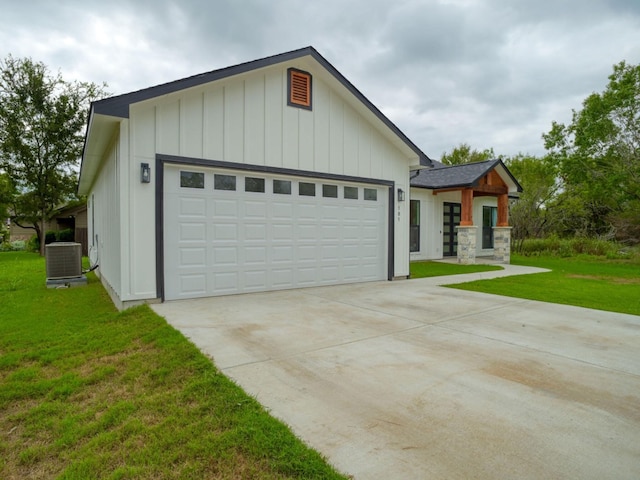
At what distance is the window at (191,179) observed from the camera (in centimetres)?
639

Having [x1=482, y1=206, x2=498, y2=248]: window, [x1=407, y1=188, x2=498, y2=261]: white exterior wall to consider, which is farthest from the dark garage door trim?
[x1=482, y1=206, x2=498, y2=248]: window

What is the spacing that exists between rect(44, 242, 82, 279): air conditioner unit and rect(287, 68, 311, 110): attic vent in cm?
595

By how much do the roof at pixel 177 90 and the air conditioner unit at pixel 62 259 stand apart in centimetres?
208

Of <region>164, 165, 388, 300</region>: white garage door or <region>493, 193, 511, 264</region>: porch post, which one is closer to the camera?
<region>164, 165, 388, 300</region>: white garage door

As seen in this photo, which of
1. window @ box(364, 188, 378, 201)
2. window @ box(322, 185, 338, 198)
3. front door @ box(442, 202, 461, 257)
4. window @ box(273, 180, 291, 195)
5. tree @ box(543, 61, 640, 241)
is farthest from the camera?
tree @ box(543, 61, 640, 241)

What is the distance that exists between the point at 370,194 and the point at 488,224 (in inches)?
415

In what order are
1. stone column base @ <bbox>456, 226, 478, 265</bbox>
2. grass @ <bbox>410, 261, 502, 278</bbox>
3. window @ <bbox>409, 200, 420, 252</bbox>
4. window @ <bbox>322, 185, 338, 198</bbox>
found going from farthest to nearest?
1. window @ <bbox>409, 200, 420, 252</bbox>
2. stone column base @ <bbox>456, 226, 478, 265</bbox>
3. grass @ <bbox>410, 261, 502, 278</bbox>
4. window @ <bbox>322, 185, 338, 198</bbox>

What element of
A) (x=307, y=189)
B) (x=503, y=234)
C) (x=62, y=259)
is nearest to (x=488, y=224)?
(x=503, y=234)

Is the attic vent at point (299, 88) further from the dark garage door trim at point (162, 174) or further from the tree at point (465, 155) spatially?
the tree at point (465, 155)

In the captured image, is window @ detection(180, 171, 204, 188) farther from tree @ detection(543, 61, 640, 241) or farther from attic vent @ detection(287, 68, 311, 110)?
tree @ detection(543, 61, 640, 241)

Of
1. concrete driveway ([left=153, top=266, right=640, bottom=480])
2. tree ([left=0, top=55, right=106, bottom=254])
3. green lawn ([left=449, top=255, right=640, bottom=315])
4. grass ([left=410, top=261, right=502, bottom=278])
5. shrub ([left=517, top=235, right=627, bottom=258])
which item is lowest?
green lawn ([left=449, top=255, right=640, bottom=315])

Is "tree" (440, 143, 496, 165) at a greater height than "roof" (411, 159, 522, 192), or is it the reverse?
"tree" (440, 143, 496, 165)

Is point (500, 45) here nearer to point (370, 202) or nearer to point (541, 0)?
point (541, 0)

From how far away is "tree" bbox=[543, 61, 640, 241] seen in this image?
16719mm
